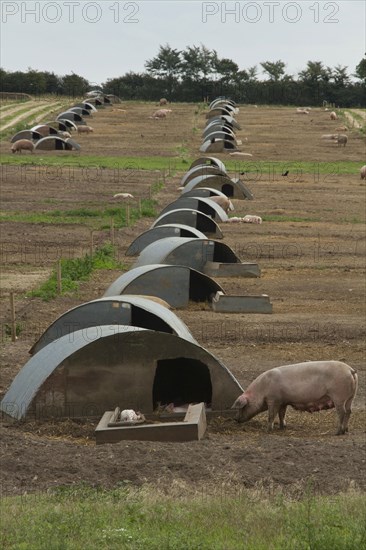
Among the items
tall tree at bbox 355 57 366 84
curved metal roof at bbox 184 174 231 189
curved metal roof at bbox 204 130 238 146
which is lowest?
curved metal roof at bbox 184 174 231 189

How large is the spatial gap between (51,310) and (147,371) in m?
7.91

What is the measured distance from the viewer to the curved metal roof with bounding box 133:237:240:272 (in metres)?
26.8

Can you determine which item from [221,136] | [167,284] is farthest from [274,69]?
[167,284]

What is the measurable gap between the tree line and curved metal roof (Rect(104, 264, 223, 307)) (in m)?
81.1

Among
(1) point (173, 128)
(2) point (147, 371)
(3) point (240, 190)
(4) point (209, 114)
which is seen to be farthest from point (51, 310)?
(4) point (209, 114)

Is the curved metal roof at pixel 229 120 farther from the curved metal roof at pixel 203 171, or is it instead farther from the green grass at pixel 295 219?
the green grass at pixel 295 219

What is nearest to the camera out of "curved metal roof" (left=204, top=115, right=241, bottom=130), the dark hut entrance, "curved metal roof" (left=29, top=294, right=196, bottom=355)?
the dark hut entrance

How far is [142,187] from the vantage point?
48312mm

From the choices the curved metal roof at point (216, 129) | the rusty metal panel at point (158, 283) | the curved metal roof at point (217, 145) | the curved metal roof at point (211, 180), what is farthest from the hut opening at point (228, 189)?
A: the curved metal roof at point (216, 129)

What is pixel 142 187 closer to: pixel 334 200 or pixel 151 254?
pixel 334 200

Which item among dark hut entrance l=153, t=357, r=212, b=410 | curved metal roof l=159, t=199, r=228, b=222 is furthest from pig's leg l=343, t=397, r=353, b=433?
curved metal roof l=159, t=199, r=228, b=222

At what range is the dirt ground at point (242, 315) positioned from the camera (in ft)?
39.2

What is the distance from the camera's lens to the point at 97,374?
48.4 ft

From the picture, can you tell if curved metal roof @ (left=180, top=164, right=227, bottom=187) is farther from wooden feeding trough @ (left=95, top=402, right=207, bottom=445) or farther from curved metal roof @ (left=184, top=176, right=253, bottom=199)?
wooden feeding trough @ (left=95, top=402, right=207, bottom=445)
